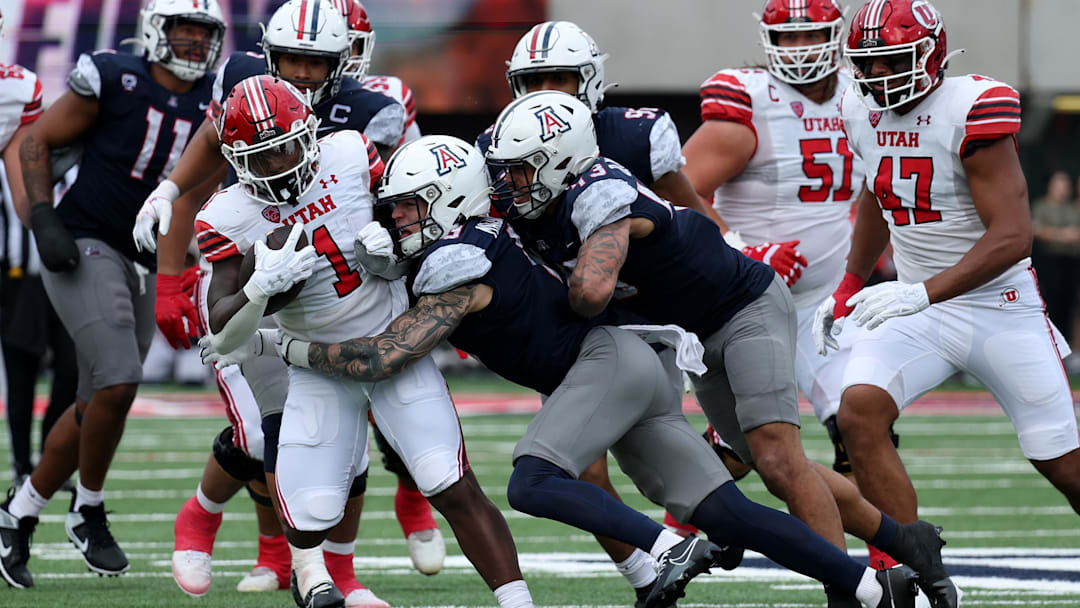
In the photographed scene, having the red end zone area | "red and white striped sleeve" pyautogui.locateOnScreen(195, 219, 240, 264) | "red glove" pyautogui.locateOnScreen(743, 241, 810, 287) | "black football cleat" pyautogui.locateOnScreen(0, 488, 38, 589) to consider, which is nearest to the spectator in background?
the red end zone area

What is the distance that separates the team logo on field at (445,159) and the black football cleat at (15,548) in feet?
7.67

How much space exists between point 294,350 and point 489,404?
344 inches

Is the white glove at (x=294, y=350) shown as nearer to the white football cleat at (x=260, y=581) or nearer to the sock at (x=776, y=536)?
the sock at (x=776, y=536)

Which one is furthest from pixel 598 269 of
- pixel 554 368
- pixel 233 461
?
pixel 233 461

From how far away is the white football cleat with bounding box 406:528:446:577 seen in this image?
5.62 meters

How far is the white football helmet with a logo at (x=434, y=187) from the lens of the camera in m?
4.20

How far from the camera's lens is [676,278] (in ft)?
14.4

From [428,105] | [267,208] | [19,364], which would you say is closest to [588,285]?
[267,208]

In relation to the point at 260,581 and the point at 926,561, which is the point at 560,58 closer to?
the point at 926,561

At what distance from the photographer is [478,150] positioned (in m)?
4.41

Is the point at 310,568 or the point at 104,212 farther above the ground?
the point at 104,212

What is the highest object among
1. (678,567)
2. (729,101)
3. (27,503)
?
(729,101)

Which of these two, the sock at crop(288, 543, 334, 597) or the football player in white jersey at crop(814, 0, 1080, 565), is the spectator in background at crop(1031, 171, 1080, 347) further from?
the sock at crop(288, 543, 334, 597)

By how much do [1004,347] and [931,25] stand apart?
94 cm
